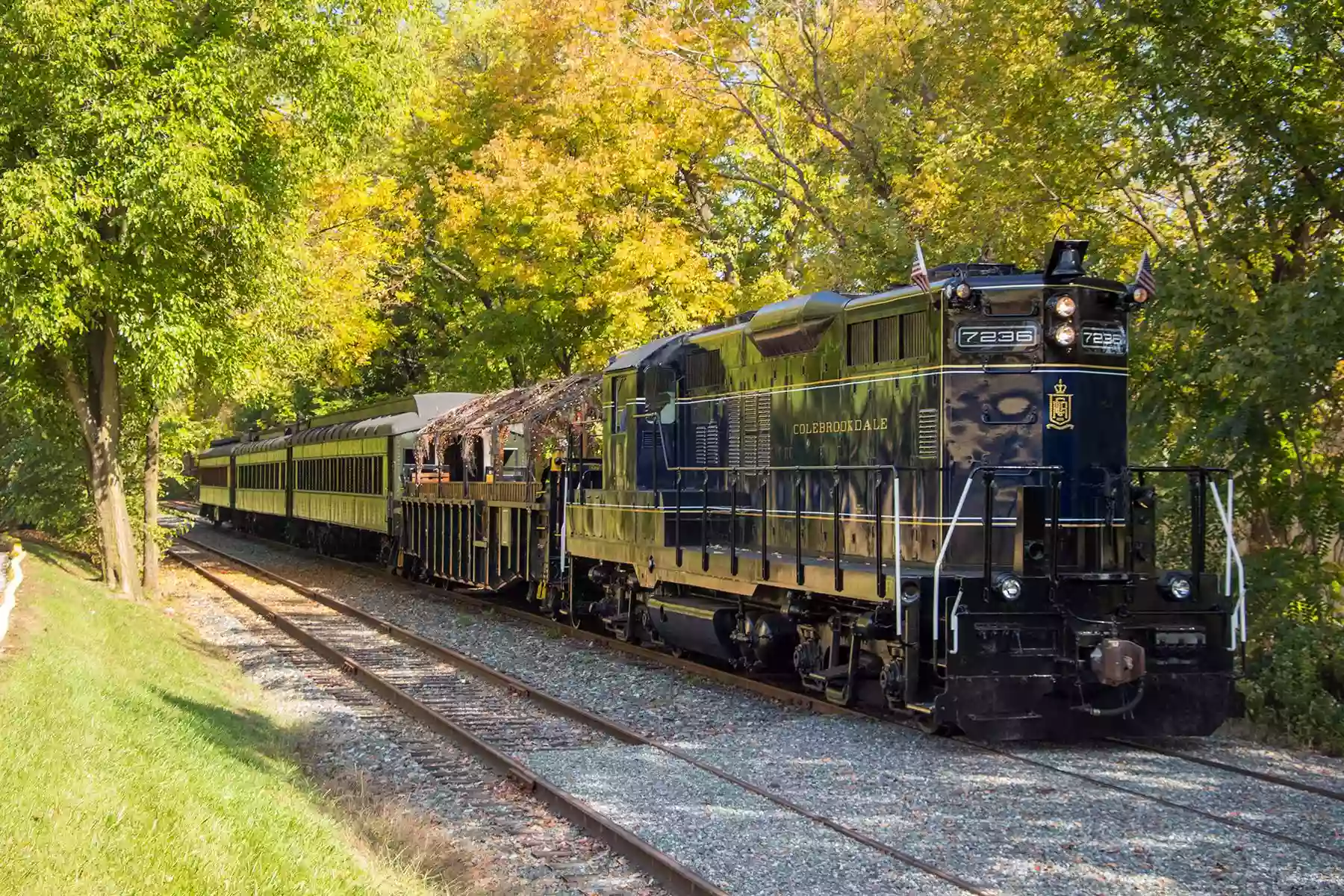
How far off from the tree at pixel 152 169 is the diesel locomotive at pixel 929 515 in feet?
18.8

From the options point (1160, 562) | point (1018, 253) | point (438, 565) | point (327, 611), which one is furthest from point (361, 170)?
point (1160, 562)

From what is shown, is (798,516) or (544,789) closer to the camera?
(544,789)

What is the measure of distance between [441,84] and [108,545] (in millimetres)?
16709

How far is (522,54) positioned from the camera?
32281 millimetres

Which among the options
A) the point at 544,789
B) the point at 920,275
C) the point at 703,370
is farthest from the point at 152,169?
the point at 544,789

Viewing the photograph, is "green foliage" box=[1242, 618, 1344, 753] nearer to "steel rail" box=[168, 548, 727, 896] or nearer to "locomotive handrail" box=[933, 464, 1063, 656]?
"locomotive handrail" box=[933, 464, 1063, 656]

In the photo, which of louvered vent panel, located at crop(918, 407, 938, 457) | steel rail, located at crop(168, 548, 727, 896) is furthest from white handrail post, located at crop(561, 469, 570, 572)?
louvered vent panel, located at crop(918, 407, 938, 457)

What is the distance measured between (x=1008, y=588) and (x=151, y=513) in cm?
1656

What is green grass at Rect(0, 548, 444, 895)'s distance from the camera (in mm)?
5141

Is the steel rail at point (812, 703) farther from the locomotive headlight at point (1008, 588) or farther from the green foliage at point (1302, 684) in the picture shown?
the green foliage at point (1302, 684)

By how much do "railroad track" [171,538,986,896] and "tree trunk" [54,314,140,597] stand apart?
2.19 m

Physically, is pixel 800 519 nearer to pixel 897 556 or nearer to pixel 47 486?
pixel 897 556

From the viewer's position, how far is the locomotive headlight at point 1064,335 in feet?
30.6

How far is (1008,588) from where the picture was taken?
863 cm
